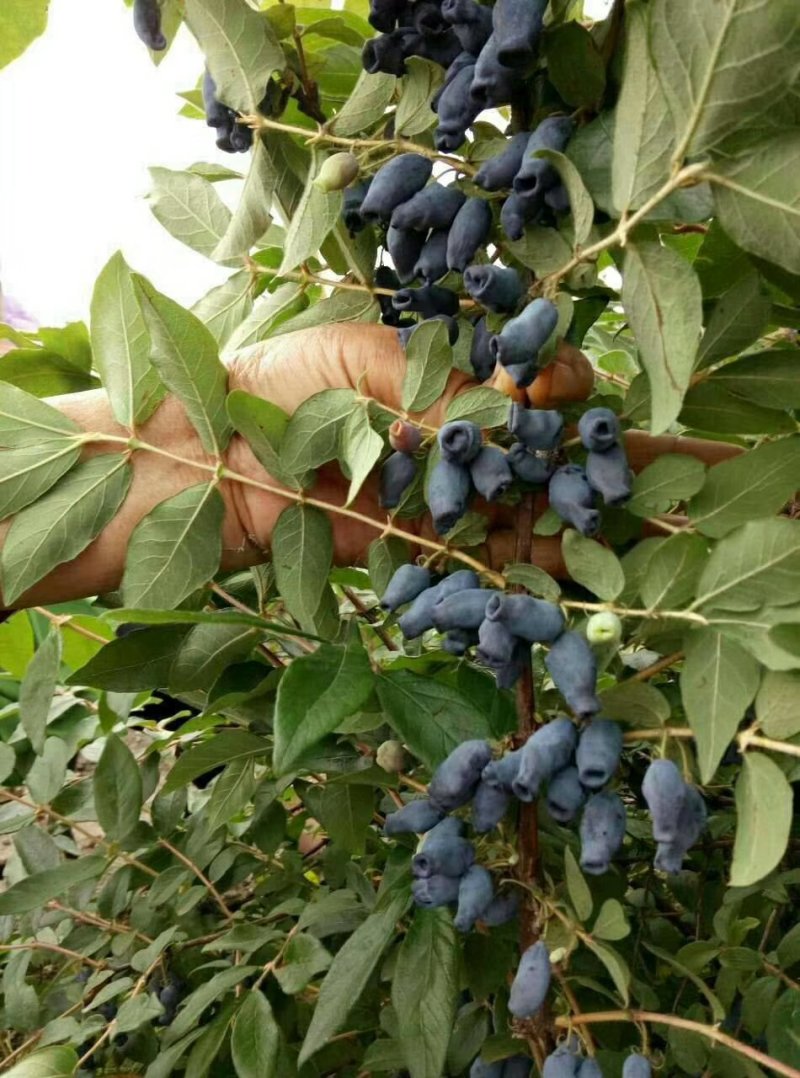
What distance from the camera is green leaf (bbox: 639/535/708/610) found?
499mm

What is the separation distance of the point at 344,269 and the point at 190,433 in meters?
0.20

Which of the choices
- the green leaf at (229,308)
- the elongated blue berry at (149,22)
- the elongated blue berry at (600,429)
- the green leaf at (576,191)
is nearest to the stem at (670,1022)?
the elongated blue berry at (600,429)

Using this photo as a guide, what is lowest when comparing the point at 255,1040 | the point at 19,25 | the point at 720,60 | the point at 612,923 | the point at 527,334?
the point at 255,1040

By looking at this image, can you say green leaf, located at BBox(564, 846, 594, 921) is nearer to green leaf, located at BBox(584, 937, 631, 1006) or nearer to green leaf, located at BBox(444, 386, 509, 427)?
green leaf, located at BBox(584, 937, 631, 1006)

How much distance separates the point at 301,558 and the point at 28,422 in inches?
8.7

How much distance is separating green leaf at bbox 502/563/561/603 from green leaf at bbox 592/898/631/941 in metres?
0.19

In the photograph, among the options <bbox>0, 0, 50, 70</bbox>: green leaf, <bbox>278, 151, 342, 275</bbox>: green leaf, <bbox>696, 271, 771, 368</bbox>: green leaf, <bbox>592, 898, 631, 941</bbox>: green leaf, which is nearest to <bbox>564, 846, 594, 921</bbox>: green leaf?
<bbox>592, 898, 631, 941</bbox>: green leaf

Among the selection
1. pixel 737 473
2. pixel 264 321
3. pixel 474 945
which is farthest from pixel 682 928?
pixel 264 321

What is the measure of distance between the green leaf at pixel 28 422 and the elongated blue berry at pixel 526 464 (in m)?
0.33

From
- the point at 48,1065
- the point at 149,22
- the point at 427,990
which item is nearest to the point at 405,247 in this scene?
the point at 149,22

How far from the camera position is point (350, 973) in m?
0.66

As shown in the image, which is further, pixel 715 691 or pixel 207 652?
pixel 207 652

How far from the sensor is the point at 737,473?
0.53 meters

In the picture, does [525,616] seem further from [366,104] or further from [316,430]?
[366,104]
